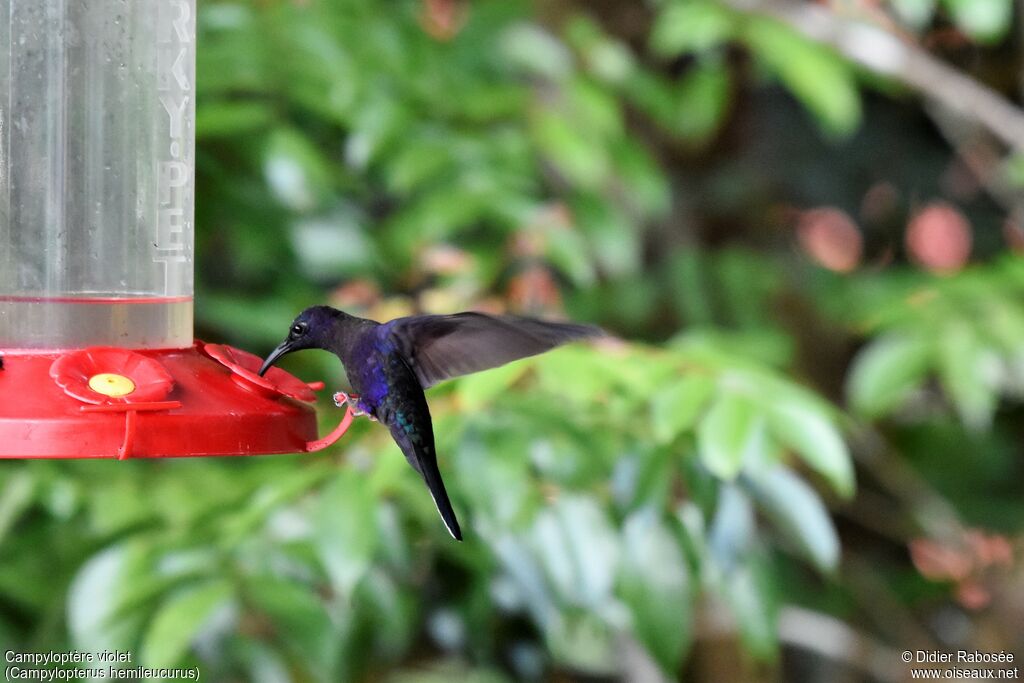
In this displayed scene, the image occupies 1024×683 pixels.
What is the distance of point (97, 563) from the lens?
239cm

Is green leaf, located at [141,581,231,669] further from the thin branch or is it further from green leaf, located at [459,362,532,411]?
the thin branch

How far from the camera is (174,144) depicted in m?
2.05

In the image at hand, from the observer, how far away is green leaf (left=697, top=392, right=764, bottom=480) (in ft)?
6.65

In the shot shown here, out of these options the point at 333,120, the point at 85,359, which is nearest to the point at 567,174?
the point at 333,120

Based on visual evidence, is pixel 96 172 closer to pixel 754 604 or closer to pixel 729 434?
pixel 729 434

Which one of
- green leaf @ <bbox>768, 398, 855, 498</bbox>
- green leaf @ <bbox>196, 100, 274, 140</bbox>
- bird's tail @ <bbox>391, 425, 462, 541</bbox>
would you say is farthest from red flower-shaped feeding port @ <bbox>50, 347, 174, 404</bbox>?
green leaf @ <bbox>196, 100, 274, 140</bbox>

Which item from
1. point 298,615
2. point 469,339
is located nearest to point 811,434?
point 469,339

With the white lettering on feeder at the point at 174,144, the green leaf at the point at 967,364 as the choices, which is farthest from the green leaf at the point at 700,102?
the white lettering on feeder at the point at 174,144

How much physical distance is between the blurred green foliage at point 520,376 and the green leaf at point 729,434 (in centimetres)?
1

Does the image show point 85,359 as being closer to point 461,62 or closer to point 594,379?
point 594,379

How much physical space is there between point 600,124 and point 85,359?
1.94m

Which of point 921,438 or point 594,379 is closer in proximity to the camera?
point 594,379
